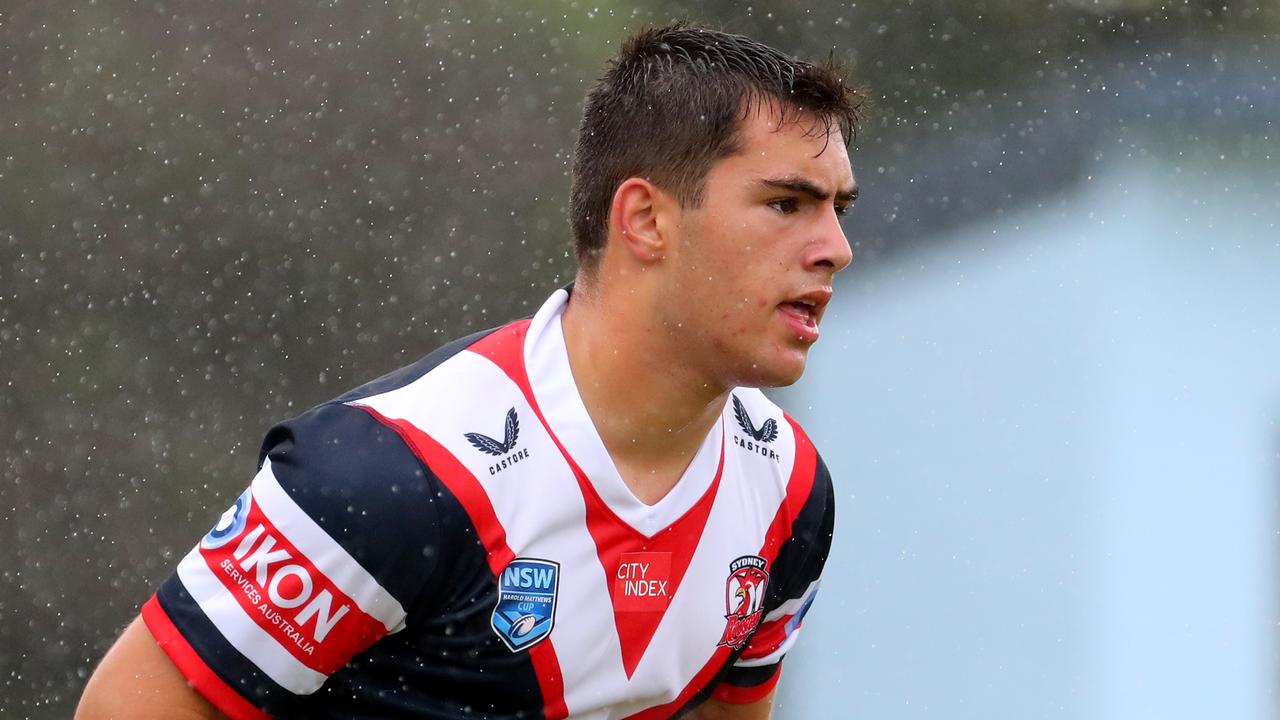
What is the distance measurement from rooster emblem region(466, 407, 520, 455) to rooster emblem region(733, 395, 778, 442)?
464 mm

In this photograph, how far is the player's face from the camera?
7.36ft

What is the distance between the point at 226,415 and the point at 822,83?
22.7 ft

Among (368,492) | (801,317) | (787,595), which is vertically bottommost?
(787,595)

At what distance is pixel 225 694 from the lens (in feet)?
6.93

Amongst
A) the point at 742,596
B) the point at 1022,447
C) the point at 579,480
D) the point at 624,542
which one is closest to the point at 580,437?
the point at 579,480

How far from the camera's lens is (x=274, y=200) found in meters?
8.45

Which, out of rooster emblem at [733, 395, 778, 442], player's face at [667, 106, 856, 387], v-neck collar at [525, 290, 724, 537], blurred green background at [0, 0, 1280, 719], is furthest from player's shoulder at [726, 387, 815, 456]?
blurred green background at [0, 0, 1280, 719]

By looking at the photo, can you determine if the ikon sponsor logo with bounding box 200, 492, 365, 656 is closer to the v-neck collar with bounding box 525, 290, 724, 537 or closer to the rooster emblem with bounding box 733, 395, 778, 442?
the v-neck collar with bounding box 525, 290, 724, 537

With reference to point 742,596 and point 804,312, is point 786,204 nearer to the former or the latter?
point 804,312

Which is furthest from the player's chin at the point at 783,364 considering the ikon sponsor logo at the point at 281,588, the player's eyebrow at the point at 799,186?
the ikon sponsor logo at the point at 281,588

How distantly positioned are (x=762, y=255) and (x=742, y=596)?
60 cm

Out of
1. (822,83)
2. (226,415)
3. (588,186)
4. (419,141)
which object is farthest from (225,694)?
(226,415)

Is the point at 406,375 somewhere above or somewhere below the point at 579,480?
above

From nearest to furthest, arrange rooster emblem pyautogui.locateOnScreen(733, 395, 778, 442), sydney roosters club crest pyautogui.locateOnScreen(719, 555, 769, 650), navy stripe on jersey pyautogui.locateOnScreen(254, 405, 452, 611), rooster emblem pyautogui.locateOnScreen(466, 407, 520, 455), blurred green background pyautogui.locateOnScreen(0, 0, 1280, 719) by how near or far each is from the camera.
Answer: navy stripe on jersey pyautogui.locateOnScreen(254, 405, 452, 611) → rooster emblem pyautogui.locateOnScreen(466, 407, 520, 455) → sydney roosters club crest pyautogui.locateOnScreen(719, 555, 769, 650) → rooster emblem pyautogui.locateOnScreen(733, 395, 778, 442) → blurred green background pyautogui.locateOnScreen(0, 0, 1280, 719)
